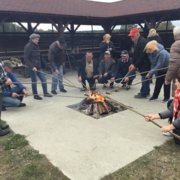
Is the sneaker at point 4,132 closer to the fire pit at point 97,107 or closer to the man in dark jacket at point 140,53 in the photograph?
the fire pit at point 97,107

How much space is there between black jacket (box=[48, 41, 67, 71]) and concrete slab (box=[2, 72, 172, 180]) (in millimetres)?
1503

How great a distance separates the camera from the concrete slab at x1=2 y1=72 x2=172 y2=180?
271 cm

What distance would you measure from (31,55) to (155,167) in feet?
13.9

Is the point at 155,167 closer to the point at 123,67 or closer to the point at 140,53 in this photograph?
the point at 140,53

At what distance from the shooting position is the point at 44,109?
4891mm

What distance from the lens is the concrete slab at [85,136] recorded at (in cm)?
271

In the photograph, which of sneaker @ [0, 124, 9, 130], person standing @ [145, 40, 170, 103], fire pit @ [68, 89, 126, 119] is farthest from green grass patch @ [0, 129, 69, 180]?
person standing @ [145, 40, 170, 103]

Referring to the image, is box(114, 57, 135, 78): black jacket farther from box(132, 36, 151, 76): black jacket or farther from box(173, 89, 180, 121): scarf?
box(173, 89, 180, 121): scarf

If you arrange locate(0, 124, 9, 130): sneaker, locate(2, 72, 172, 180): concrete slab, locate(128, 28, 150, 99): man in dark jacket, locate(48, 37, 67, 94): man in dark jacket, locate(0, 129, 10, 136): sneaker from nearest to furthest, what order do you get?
locate(2, 72, 172, 180): concrete slab
locate(0, 129, 10, 136): sneaker
locate(0, 124, 9, 130): sneaker
locate(128, 28, 150, 99): man in dark jacket
locate(48, 37, 67, 94): man in dark jacket

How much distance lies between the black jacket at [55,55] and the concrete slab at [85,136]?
1.50m

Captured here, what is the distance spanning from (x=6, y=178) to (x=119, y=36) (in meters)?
12.4

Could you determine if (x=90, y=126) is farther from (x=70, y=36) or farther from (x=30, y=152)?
(x=70, y=36)

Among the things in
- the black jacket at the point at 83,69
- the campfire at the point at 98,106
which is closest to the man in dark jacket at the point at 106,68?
the black jacket at the point at 83,69

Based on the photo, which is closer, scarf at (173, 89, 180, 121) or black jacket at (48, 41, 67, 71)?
scarf at (173, 89, 180, 121)
